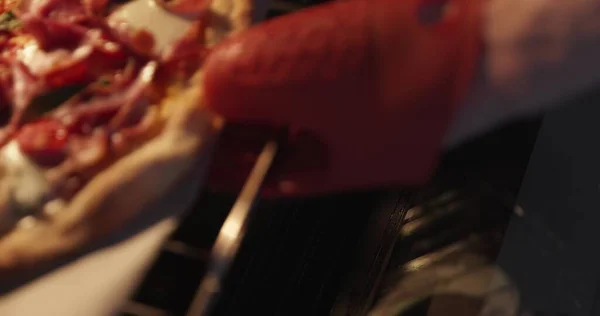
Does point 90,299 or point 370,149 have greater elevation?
point 370,149

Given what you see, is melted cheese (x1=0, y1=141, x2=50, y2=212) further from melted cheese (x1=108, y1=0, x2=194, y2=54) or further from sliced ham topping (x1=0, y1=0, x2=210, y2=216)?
melted cheese (x1=108, y1=0, x2=194, y2=54)

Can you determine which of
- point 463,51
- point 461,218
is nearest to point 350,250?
point 461,218

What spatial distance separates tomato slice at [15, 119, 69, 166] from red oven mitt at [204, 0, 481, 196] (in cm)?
12

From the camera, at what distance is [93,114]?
521 mm

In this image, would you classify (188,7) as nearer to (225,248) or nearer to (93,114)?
(93,114)

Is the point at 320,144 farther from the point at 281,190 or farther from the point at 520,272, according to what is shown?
the point at 520,272

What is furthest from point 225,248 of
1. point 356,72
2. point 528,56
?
point 528,56

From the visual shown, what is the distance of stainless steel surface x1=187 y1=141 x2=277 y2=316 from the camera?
42cm

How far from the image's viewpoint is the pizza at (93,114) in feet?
1.58

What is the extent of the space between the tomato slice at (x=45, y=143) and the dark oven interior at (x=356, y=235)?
12cm

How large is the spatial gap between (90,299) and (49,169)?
110mm

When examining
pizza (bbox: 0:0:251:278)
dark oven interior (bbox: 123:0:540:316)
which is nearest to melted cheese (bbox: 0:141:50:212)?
pizza (bbox: 0:0:251:278)

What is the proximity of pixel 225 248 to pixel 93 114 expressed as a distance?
17 centimetres

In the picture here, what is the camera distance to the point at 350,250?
677 mm
